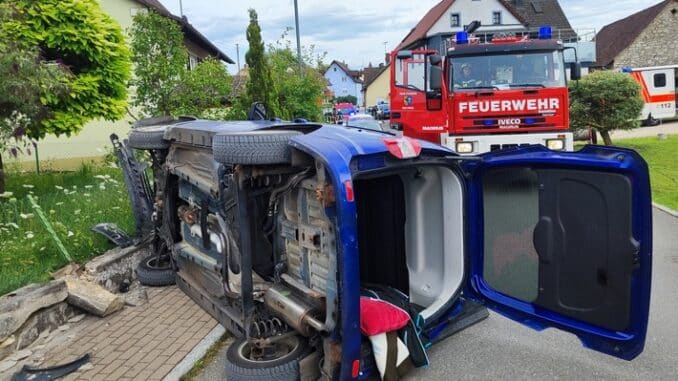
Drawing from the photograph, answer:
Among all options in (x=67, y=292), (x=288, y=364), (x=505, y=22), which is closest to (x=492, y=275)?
(x=288, y=364)

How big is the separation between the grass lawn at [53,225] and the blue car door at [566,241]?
4.19 metres

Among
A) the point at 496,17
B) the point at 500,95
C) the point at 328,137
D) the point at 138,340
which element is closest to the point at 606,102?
the point at 500,95

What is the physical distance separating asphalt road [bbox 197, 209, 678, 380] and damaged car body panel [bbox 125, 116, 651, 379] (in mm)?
217

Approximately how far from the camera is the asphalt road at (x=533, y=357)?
386 centimetres

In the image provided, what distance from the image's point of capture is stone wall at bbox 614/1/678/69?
37219 mm

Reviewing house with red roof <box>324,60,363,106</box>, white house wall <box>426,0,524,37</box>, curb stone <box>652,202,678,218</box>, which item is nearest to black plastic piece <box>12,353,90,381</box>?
curb stone <box>652,202,678,218</box>

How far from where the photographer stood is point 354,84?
93812 millimetres

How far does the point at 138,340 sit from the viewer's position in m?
4.67

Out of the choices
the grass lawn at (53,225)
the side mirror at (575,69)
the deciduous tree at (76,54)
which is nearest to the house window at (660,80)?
the side mirror at (575,69)

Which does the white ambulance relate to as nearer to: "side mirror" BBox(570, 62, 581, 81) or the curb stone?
"side mirror" BBox(570, 62, 581, 81)

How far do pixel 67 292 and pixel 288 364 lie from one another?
2705 millimetres

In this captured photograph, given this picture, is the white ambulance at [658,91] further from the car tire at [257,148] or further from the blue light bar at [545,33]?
the car tire at [257,148]

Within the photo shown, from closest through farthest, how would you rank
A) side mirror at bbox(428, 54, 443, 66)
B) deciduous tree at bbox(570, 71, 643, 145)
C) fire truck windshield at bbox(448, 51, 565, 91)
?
fire truck windshield at bbox(448, 51, 565, 91) < side mirror at bbox(428, 54, 443, 66) < deciduous tree at bbox(570, 71, 643, 145)

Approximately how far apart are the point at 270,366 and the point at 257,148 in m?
1.41
